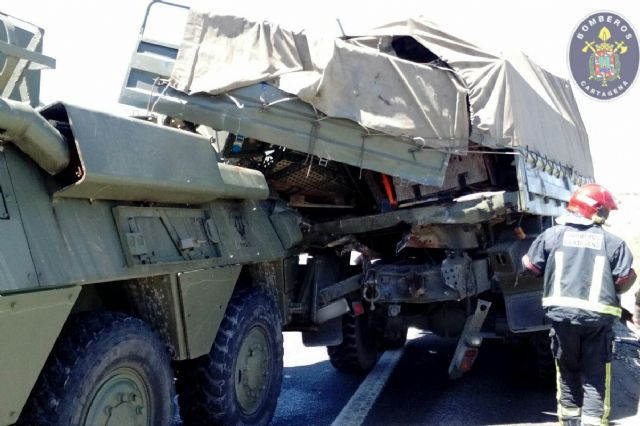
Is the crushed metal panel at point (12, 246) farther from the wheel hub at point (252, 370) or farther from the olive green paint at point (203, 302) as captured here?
the wheel hub at point (252, 370)

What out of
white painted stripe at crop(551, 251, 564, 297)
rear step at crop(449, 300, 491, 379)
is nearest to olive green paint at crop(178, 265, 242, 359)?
white painted stripe at crop(551, 251, 564, 297)

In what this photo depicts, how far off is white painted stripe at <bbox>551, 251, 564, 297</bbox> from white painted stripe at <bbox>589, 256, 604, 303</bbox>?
0.68ft

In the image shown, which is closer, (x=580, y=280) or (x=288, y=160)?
(x=580, y=280)

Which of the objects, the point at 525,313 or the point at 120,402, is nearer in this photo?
the point at 120,402

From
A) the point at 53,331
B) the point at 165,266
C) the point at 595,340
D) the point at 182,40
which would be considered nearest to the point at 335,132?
the point at 182,40

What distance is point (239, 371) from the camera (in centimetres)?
515

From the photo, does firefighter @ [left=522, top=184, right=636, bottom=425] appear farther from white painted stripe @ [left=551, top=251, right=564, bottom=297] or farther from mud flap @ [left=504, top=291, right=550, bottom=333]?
mud flap @ [left=504, top=291, right=550, bottom=333]

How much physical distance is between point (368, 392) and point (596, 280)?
278cm

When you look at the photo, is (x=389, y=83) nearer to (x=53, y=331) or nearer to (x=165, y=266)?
(x=165, y=266)

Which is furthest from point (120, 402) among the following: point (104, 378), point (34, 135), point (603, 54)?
point (603, 54)

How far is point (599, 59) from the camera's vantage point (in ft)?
43.9

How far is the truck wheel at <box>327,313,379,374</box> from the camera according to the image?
727cm

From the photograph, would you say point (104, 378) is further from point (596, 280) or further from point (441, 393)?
point (441, 393)

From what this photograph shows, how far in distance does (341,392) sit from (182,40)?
3.53 m
